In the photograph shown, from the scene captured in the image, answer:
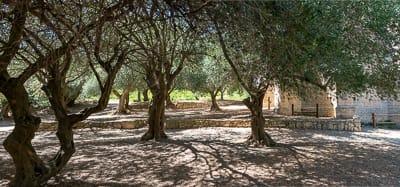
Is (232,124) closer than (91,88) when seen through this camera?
Yes

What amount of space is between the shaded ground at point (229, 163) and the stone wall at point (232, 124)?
2.24 metres

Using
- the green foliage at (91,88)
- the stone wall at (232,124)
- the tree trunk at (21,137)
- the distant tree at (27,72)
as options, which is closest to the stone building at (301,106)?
the stone wall at (232,124)

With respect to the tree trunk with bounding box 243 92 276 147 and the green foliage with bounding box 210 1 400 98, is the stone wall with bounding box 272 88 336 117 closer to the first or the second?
the tree trunk with bounding box 243 92 276 147

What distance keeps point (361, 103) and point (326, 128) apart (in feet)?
13.6

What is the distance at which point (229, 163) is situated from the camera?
6742 millimetres

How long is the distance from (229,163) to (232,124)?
7.34 meters

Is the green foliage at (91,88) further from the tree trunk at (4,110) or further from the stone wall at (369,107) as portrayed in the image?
the stone wall at (369,107)

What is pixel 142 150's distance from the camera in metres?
8.62

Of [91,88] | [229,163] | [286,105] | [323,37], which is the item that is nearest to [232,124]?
[286,105]

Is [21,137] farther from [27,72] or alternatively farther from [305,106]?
[305,106]

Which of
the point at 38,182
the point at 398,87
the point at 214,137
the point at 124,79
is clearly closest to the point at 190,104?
the point at 124,79

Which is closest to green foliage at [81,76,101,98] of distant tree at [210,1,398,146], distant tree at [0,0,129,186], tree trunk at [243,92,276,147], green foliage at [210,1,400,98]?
tree trunk at [243,92,276,147]

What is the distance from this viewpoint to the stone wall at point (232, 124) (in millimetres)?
12898

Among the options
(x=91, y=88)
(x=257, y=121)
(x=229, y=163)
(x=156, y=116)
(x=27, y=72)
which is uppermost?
(x=91, y=88)
